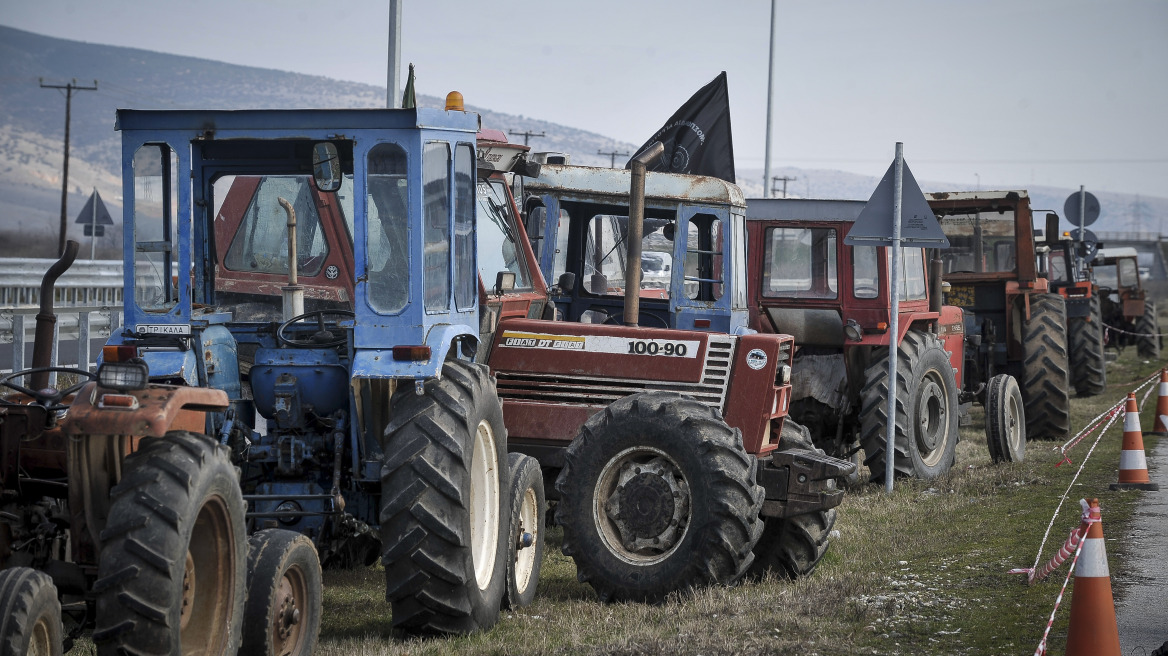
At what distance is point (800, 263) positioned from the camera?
40.4ft

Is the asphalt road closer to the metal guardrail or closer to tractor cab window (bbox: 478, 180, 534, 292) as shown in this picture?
tractor cab window (bbox: 478, 180, 534, 292)

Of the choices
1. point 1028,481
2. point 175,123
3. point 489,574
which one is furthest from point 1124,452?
point 175,123

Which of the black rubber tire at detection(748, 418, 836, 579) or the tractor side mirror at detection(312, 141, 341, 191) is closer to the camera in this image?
the tractor side mirror at detection(312, 141, 341, 191)

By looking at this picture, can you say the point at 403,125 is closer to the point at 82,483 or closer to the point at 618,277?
the point at 82,483

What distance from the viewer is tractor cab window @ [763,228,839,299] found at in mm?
12219

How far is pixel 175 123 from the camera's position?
662 centimetres

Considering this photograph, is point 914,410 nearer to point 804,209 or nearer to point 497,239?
point 804,209

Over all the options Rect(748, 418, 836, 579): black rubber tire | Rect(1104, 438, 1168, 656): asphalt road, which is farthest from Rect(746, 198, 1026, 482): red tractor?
Rect(748, 418, 836, 579): black rubber tire

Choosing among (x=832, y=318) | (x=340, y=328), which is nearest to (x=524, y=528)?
(x=340, y=328)

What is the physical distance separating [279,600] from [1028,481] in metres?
8.32

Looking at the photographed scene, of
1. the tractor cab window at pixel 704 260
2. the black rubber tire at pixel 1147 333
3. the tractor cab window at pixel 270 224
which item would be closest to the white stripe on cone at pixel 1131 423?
the tractor cab window at pixel 704 260

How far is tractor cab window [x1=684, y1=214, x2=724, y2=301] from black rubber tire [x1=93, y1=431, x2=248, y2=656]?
521 cm

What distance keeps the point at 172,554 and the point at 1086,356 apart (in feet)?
60.8

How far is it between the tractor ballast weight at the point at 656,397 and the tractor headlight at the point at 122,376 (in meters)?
3.16
